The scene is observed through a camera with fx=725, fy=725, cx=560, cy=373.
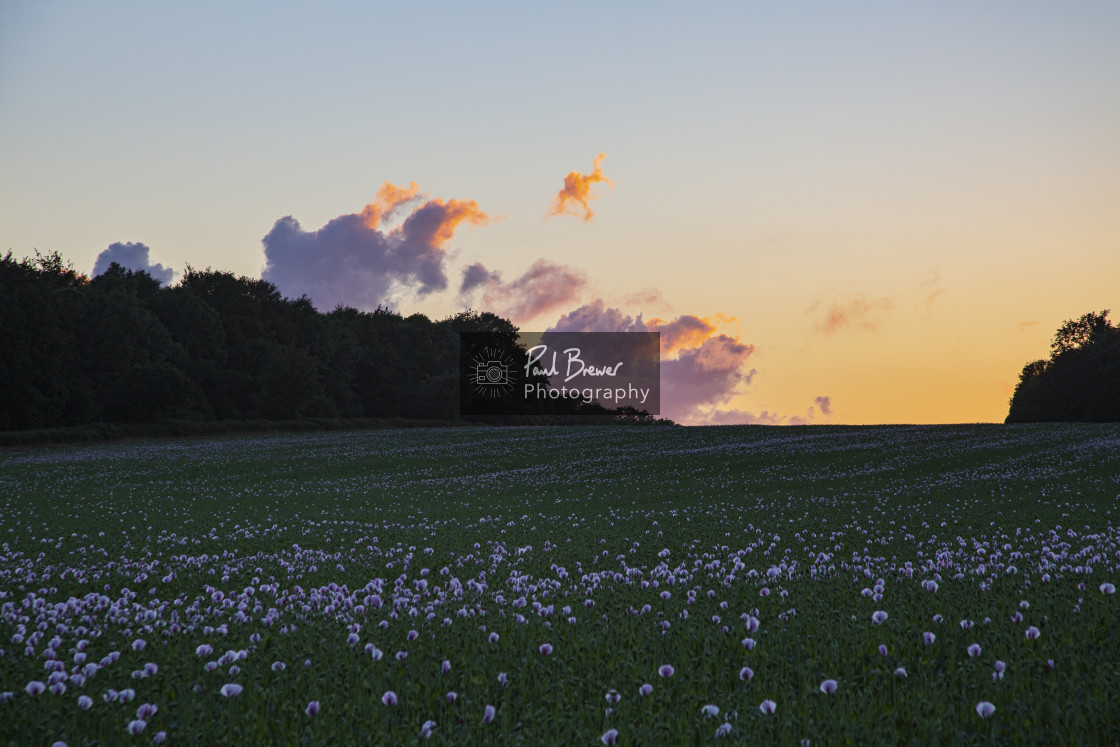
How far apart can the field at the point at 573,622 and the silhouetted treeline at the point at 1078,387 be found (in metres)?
73.1

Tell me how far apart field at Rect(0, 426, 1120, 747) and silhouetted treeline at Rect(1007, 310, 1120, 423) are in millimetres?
73106

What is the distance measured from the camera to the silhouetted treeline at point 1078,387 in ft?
263

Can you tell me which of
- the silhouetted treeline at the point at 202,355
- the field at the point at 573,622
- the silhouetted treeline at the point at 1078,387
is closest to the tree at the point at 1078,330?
the silhouetted treeline at the point at 1078,387

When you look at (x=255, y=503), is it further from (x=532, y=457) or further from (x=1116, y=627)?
(x=1116, y=627)

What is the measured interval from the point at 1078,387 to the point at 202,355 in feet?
339

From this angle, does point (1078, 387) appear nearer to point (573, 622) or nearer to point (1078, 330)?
point (1078, 330)

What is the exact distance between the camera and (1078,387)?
85.8 metres

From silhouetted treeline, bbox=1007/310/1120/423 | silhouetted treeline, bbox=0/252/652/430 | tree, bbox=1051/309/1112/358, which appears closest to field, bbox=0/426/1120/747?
silhouetted treeline, bbox=0/252/652/430

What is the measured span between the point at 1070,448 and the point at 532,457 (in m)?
27.1

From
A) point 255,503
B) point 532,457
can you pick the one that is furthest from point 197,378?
point 255,503

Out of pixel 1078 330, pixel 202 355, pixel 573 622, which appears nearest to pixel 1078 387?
pixel 1078 330

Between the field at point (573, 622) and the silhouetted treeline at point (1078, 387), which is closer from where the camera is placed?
the field at point (573, 622)

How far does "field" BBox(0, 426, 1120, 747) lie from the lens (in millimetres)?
5020

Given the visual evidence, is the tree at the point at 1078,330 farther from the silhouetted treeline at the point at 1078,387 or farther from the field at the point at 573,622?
the field at the point at 573,622
